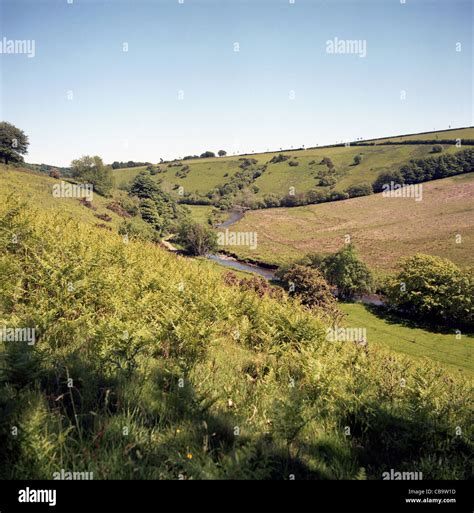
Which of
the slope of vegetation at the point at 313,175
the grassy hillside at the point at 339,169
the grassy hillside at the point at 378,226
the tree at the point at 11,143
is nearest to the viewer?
the tree at the point at 11,143

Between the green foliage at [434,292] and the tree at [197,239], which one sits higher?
the tree at [197,239]

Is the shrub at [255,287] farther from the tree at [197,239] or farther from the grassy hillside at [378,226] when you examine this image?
the tree at [197,239]

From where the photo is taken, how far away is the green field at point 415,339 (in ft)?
112

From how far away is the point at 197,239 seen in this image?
81.2 metres

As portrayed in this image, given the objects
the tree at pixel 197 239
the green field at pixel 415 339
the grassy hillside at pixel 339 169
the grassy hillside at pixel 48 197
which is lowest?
the green field at pixel 415 339

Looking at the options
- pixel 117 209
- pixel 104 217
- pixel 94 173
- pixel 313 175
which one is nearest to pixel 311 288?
pixel 104 217

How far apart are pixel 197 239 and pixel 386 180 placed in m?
101

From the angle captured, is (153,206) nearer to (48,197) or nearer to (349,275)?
(48,197)

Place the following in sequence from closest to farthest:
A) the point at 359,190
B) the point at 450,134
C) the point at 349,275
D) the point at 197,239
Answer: the point at 349,275 < the point at 197,239 < the point at 359,190 < the point at 450,134

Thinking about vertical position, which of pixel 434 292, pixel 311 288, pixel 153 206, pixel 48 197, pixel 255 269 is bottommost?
pixel 434 292

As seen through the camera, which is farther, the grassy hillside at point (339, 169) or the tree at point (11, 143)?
the grassy hillside at point (339, 169)

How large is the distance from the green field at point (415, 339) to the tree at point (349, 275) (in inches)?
210

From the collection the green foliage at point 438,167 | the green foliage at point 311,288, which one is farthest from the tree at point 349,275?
the green foliage at point 438,167

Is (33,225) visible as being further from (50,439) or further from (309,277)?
(309,277)
